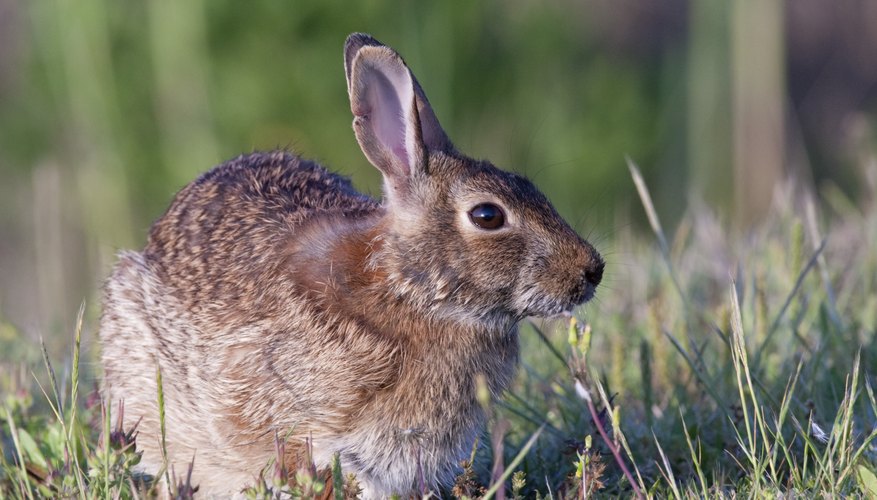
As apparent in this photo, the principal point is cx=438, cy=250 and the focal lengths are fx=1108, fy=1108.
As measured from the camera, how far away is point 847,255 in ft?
18.2

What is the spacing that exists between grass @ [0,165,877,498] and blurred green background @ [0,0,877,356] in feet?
17.4

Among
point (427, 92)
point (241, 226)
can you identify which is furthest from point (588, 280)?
point (427, 92)

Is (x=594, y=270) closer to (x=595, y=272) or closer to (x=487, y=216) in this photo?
(x=595, y=272)

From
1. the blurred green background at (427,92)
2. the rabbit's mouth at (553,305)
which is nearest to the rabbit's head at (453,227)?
the rabbit's mouth at (553,305)

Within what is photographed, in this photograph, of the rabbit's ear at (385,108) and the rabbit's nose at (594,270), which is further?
the rabbit's ear at (385,108)

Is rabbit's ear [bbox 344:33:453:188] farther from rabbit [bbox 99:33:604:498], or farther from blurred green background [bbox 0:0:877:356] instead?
blurred green background [bbox 0:0:877:356]

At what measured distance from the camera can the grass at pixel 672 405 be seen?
9.94 feet

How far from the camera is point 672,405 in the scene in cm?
402

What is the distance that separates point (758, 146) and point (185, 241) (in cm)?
880

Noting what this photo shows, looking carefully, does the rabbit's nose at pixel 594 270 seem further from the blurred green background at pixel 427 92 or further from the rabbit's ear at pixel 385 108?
the blurred green background at pixel 427 92

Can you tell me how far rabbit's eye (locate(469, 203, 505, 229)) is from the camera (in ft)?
11.6

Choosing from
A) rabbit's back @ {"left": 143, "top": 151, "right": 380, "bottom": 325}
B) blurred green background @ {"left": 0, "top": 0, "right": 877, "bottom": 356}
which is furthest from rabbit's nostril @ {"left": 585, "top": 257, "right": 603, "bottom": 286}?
blurred green background @ {"left": 0, "top": 0, "right": 877, "bottom": 356}

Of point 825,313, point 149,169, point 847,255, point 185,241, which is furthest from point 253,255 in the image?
point 149,169

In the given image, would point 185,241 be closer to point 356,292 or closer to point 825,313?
point 356,292
